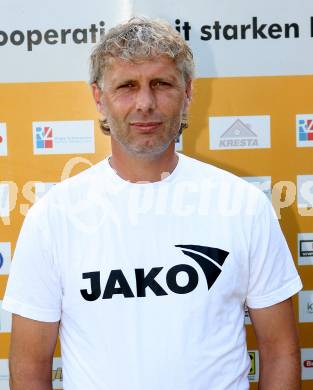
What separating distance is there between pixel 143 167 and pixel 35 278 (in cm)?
37

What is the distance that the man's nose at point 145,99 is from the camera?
4.63 ft

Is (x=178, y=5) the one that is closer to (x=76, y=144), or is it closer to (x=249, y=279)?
(x=76, y=144)

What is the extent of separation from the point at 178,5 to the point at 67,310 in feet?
3.63

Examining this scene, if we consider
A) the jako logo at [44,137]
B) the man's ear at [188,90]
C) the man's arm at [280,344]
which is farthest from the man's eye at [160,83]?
the jako logo at [44,137]

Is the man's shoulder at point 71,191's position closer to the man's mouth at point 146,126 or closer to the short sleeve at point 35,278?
the short sleeve at point 35,278

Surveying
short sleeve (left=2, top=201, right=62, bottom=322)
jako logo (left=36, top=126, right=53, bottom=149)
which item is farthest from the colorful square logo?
short sleeve (left=2, top=201, right=62, bottom=322)

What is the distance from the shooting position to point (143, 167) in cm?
149

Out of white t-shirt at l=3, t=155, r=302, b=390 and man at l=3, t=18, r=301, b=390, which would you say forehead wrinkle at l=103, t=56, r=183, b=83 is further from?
white t-shirt at l=3, t=155, r=302, b=390

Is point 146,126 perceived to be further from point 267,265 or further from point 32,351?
point 32,351

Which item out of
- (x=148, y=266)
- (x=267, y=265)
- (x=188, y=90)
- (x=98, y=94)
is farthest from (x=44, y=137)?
(x=267, y=265)

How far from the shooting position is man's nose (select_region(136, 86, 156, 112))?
141 centimetres

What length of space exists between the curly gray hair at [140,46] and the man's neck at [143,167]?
199 millimetres

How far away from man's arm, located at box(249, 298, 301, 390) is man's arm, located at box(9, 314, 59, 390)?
1.67 ft

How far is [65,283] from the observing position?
1415mm
